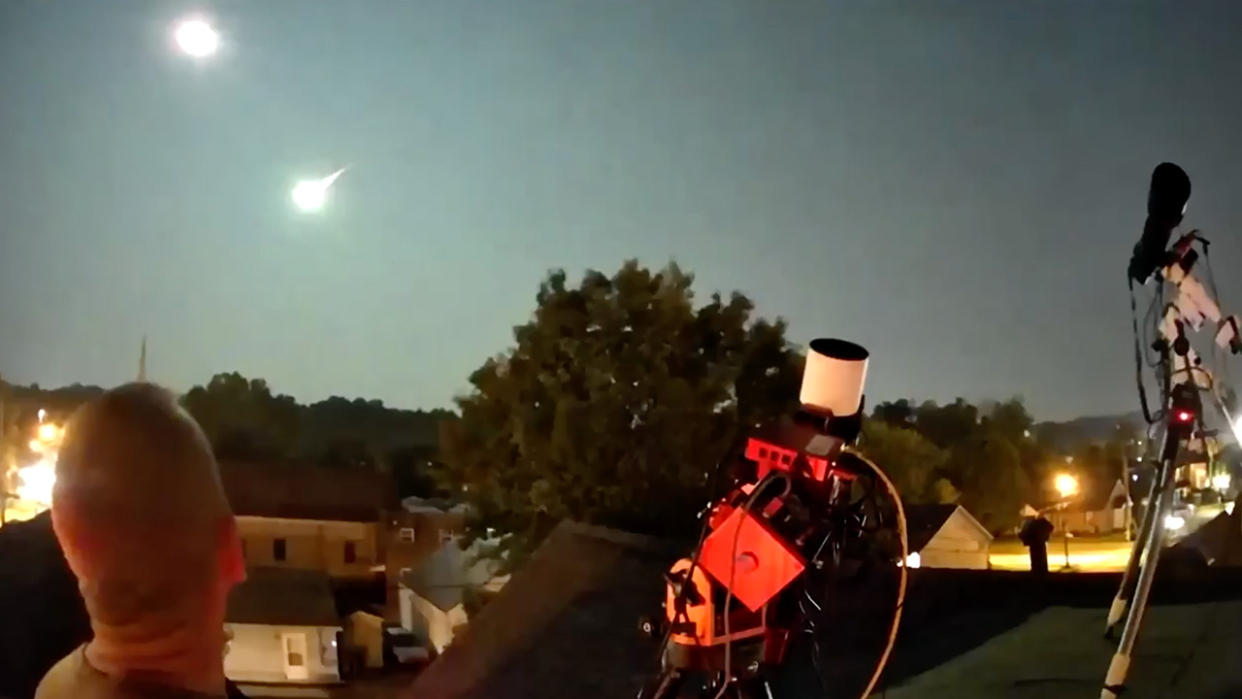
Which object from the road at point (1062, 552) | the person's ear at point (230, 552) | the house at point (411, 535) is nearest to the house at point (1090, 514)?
→ the road at point (1062, 552)

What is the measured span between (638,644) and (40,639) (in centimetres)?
225

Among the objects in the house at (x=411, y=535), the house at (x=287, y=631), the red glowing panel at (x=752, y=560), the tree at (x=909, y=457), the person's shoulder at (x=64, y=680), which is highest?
the tree at (x=909, y=457)

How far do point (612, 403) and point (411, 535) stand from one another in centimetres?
514

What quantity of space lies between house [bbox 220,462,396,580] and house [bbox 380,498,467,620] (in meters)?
0.18

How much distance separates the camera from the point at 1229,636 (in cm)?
305

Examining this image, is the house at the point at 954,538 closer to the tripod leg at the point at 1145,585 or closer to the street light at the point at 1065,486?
the street light at the point at 1065,486

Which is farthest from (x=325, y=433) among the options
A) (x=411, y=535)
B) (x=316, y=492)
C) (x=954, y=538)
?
(x=954, y=538)

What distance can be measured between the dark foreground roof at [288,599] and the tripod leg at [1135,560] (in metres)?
7.65

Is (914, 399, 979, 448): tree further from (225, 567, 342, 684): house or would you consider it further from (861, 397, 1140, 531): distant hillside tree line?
(225, 567, 342, 684): house

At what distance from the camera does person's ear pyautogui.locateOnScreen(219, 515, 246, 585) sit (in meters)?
1.06

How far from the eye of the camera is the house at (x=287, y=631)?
9875 millimetres

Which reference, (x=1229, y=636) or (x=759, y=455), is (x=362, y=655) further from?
(x=759, y=455)

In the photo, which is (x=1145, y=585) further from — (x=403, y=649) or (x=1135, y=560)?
(x=403, y=649)

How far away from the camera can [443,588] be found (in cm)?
1375
